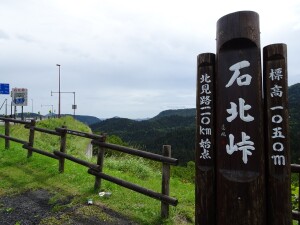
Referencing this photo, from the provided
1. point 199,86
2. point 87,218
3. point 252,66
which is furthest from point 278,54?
point 87,218

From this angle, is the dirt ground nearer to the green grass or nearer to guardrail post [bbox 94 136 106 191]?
the green grass

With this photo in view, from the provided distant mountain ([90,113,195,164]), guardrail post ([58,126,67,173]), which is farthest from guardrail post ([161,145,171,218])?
distant mountain ([90,113,195,164])

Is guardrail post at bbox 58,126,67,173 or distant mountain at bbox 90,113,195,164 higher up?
guardrail post at bbox 58,126,67,173

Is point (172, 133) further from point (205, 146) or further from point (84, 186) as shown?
point (205, 146)

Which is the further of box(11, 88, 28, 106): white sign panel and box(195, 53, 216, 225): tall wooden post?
box(11, 88, 28, 106): white sign panel

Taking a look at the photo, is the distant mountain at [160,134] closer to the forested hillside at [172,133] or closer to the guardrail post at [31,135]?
the forested hillside at [172,133]

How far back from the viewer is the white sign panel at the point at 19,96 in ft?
83.7

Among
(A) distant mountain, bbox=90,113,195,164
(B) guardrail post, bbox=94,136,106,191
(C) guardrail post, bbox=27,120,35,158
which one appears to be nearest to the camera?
(B) guardrail post, bbox=94,136,106,191

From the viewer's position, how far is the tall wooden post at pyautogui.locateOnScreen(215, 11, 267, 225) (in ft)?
10.3

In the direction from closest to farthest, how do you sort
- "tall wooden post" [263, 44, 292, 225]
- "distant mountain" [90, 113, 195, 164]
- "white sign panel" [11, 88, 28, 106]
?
"tall wooden post" [263, 44, 292, 225], "white sign panel" [11, 88, 28, 106], "distant mountain" [90, 113, 195, 164]

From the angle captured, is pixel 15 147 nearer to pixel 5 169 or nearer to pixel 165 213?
pixel 5 169

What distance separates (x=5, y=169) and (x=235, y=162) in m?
8.63

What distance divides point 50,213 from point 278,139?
4.87 meters

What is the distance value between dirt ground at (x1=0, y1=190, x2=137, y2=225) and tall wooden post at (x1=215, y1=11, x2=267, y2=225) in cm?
307
